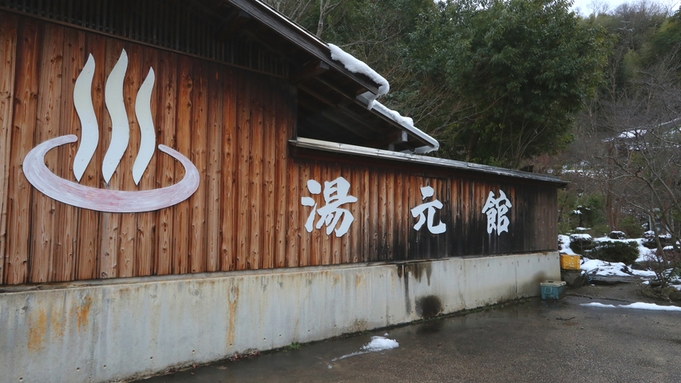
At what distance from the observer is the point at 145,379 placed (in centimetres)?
550

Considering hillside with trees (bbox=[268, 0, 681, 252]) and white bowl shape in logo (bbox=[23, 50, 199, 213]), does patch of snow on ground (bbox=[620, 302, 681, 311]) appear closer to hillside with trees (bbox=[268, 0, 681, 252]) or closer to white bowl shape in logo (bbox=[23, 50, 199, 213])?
hillside with trees (bbox=[268, 0, 681, 252])

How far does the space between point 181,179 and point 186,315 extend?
1.93 metres

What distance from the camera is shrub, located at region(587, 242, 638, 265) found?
18.0m

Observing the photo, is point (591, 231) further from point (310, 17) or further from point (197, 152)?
point (197, 152)

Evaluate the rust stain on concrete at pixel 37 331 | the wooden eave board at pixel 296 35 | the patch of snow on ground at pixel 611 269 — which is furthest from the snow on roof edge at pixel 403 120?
the patch of snow on ground at pixel 611 269

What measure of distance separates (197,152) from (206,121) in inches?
19.7

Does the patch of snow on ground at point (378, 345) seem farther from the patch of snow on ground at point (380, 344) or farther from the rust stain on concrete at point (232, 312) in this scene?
the rust stain on concrete at point (232, 312)

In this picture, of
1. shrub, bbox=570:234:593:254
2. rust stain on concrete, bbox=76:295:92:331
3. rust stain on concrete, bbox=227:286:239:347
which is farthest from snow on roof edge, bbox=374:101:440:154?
shrub, bbox=570:234:593:254

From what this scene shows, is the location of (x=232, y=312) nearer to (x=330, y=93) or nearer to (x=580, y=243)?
(x=330, y=93)

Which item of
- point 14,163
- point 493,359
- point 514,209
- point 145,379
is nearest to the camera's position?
point 14,163

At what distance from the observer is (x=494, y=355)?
22.4 feet

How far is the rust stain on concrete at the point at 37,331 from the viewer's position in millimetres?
4852

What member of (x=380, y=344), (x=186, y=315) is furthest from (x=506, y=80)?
(x=186, y=315)

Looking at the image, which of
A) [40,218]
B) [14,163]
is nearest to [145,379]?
[40,218]
